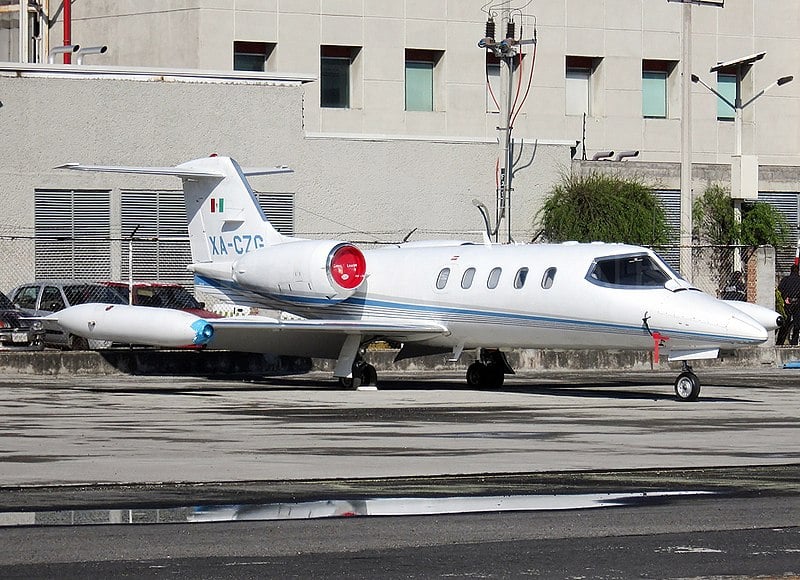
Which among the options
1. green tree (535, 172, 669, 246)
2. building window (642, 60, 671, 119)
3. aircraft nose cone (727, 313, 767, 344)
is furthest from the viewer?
building window (642, 60, 671, 119)

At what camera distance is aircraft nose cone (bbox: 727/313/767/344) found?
21.2 metres

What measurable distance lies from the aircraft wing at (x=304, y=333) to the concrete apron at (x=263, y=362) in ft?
13.4

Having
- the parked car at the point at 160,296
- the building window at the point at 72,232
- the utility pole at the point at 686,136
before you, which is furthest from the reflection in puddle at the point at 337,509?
the building window at the point at 72,232

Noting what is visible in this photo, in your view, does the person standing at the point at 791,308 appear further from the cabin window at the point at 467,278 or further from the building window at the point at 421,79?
the building window at the point at 421,79

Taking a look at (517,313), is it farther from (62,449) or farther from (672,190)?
(672,190)

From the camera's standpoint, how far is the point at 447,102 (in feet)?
173

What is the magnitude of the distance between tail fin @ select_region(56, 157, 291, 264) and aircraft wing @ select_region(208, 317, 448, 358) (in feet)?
8.91

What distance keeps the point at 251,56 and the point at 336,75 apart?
2877mm

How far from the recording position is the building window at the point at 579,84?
179ft

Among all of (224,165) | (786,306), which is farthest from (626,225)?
(224,165)

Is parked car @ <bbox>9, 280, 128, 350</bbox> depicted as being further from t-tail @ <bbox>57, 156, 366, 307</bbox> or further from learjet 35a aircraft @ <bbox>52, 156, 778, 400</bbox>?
learjet 35a aircraft @ <bbox>52, 156, 778, 400</bbox>

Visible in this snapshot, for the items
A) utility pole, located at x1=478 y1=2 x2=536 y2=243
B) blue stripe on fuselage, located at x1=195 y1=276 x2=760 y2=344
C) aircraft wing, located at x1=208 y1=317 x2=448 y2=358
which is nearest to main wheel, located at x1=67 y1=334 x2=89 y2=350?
blue stripe on fuselage, located at x1=195 y1=276 x2=760 y2=344

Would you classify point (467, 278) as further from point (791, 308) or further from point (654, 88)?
point (654, 88)

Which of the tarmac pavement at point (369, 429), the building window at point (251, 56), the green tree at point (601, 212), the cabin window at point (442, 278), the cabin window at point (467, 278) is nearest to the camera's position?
the tarmac pavement at point (369, 429)
